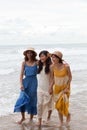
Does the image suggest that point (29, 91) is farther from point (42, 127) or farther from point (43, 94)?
point (42, 127)

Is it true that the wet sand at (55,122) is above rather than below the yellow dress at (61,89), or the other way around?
below

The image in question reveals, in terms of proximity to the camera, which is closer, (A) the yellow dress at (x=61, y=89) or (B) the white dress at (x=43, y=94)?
(A) the yellow dress at (x=61, y=89)

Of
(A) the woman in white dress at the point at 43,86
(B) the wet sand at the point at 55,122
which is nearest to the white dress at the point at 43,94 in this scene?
(A) the woman in white dress at the point at 43,86

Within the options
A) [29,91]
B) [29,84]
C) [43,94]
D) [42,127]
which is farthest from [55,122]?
[29,84]

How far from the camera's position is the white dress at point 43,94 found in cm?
728

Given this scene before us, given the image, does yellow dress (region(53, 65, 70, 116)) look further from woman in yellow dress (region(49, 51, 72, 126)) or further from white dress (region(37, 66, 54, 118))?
white dress (region(37, 66, 54, 118))

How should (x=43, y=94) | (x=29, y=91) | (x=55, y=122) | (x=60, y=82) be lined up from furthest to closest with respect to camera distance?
(x=55, y=122) < (x=29, y=91) < (x=43, y=94) < (x=60, y=82)

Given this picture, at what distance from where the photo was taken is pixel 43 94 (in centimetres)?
730

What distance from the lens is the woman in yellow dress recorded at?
7051 mm

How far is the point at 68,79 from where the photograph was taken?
7.09m

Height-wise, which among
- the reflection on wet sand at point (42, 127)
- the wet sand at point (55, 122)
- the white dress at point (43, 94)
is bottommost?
the wet sand at point (55, 122)

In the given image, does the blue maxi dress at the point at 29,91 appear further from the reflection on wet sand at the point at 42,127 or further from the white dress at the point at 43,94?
the reflection on wet sand at the point at 42,127

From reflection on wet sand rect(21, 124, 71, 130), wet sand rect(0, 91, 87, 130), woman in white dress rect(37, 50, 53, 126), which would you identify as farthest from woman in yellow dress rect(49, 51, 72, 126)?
wet sand rect(0, 91, 87, 130)

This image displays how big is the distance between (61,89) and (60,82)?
15 cm
